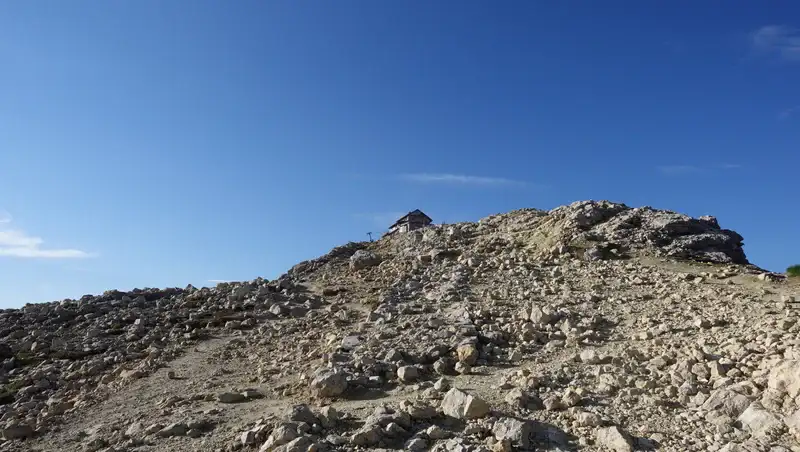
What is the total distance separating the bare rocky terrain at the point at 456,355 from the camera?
24.9 feet

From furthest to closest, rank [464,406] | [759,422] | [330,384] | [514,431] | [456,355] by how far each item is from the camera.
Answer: [456,355] → [330,384] → [464,406] → [514,431] → [759,422]

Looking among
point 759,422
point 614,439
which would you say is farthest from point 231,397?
point 759,422

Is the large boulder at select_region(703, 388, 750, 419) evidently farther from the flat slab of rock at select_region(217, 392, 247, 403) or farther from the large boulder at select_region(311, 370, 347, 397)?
the flat slab of rock at select_region(217, 392, 247, 403)

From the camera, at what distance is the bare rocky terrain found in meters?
7.60

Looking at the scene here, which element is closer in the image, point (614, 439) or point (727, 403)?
point (614, 439)

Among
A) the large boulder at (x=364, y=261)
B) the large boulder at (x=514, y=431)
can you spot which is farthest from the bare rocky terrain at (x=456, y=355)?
the large boulder at (x=364, y=261)

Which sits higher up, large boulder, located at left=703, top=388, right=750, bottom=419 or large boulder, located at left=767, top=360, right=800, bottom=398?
large boulder, located at left=767, top=360, right=800, bottom=398

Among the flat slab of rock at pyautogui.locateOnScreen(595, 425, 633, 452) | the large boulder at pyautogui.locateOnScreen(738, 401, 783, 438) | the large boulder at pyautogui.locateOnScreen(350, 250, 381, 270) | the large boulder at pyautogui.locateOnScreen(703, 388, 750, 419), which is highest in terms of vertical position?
the large boulder at pyautogui.locateOnScreen(350, 250, 381, 270)

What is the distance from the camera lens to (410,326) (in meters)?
12.7

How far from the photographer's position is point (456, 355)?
34.6 feet

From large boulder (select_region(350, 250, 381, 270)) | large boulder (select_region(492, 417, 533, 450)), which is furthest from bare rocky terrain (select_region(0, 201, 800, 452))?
large boulder (select_region(350, 250, 381, 270))

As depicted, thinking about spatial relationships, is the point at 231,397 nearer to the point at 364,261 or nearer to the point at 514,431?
the point at 514,431

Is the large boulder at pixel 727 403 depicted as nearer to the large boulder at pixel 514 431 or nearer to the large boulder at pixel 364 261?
the large boulder at pixel 514 431

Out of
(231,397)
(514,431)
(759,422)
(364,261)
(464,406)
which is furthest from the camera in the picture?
(364,261)
